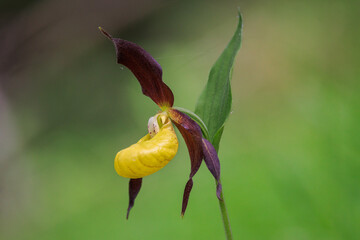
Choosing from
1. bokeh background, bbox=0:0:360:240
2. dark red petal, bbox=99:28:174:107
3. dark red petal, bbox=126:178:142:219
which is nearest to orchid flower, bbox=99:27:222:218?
dark red petal, bbox=99:28:174:107

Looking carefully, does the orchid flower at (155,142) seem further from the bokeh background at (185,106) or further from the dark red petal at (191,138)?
the bokeh background at (185,106)

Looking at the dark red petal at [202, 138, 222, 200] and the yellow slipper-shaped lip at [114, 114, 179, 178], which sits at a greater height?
the yellow slipper-shaped lip at [114, 114, 179, 178]

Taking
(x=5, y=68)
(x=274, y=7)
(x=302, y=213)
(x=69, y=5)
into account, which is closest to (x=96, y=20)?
(x=69, y=5)

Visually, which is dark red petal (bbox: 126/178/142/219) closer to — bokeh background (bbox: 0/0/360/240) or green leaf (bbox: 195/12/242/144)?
green leaf (bbox: 195/12/242/144)

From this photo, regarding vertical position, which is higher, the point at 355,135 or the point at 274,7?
the point at 274,7

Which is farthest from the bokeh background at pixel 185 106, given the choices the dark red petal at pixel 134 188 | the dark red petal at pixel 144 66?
the dark red petal at pixel 134 188

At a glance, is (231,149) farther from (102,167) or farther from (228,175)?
(102,167)

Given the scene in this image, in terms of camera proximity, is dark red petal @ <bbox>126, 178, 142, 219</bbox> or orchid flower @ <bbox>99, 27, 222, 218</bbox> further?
dark red petal @ <bbox>126, 178, 142, 219</bbox>

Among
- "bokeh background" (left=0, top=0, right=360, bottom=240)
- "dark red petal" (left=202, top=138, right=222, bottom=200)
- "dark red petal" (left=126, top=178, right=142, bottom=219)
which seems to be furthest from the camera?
"bokeh background" (left=0, top=0, right=360, bottom=240)
